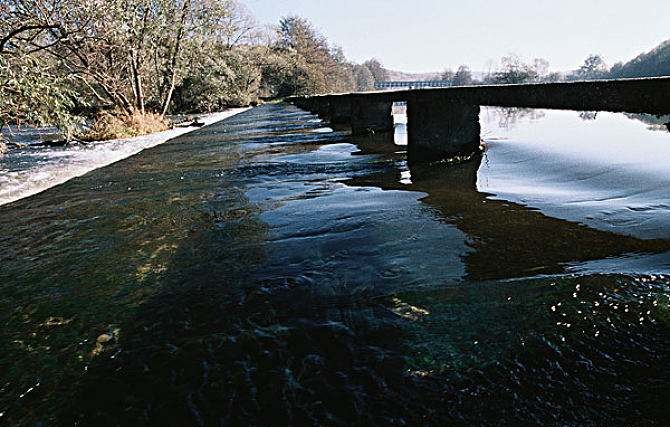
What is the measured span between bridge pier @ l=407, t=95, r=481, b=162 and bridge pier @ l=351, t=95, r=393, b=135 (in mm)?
6327

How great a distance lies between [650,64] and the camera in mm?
61000

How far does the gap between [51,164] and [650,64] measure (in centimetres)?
7414

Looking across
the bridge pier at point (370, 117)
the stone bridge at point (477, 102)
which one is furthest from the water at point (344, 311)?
the bridge pier at point (370, 117)

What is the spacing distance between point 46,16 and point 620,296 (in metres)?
13.4

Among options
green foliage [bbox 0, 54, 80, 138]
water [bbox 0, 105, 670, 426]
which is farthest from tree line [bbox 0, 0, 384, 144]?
water [bbox 0, 105, 670, 426]

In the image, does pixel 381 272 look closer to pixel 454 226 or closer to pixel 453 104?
pixel 454 226

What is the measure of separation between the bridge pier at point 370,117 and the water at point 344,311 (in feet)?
28.9

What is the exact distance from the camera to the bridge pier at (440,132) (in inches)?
282

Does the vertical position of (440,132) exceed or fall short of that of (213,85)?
it falls short

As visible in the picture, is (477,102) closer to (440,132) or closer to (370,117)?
(440,132)

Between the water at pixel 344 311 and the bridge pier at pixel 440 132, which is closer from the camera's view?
the water at pixel 344 311

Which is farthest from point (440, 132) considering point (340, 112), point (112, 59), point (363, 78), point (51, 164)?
point (363, 78)

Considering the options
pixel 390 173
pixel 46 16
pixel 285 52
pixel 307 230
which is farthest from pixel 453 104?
pixel 285 52

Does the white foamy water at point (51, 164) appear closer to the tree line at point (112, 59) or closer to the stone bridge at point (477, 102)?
the tree line at point (112, 59)
